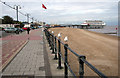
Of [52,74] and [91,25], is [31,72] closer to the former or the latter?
[52,74]

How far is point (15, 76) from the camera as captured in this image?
458 cm

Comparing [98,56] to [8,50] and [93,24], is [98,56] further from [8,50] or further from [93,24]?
[93,24]

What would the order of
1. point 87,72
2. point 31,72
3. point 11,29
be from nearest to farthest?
1. point 31,72
2. point 87,72
3. point 11,29

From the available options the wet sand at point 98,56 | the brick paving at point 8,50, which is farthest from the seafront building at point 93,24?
the brick paving at point 8,50

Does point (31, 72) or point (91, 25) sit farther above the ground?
point (91, 25)

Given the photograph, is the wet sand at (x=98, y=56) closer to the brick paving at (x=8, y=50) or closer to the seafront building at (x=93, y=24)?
the brick paving at (x=8, y=50)

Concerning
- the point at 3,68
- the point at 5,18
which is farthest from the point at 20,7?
the point at 5,18

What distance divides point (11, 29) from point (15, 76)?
34513 mm

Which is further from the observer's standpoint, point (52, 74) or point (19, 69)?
point (19, 69)

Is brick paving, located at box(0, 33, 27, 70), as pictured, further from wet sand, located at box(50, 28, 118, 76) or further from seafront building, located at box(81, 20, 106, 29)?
seafront building, located at box(81, 20, 106, 29)

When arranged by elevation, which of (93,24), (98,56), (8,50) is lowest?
(98,56)

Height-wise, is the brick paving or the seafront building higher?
the seafront building

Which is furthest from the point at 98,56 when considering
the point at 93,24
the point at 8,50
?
the point at 93,24

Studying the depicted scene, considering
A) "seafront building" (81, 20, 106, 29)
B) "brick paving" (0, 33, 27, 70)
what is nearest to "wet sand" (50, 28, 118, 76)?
"brick paving" (0, 33, 27, 70)
